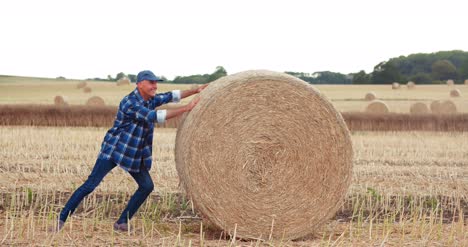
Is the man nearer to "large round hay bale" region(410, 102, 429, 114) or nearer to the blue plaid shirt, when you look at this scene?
the blue plaid shirt

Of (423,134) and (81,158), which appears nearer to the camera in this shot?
(81,158)

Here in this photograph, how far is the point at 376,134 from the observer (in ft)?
66.8

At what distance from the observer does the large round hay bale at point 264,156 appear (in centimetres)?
768

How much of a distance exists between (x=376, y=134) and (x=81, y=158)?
9.20 m

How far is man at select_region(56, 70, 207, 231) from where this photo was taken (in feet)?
25.6

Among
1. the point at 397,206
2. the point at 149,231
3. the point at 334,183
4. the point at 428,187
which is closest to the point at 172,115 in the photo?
the point at 149,231

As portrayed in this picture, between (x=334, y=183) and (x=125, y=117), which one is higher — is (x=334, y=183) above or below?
below

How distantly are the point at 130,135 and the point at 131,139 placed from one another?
0.14 feet

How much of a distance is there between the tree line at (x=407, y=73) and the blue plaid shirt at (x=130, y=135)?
39634mm

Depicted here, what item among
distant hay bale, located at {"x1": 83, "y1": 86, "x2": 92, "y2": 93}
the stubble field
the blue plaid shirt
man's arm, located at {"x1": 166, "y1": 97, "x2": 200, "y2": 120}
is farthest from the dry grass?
distant hay bale, located at {"x1": 83, "y1": 86, "x2": 92, "y2": 93}

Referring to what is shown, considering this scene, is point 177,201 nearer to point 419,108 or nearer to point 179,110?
point 179,110

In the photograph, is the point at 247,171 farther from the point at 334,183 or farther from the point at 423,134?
the point at 423,134

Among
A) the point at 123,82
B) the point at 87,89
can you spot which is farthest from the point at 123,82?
the point at 87,89

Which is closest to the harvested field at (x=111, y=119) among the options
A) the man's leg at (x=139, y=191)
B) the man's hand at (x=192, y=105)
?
the man's leg at (x=139, y=191)
